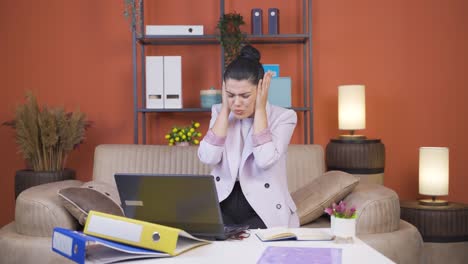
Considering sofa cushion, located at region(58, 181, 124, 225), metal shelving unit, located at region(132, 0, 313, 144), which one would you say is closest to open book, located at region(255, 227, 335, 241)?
sofa cushion, located at region(58, 181, 124, 225)

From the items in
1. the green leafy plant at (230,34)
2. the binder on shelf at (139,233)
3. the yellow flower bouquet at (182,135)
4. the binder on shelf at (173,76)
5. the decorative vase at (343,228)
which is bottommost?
the decorative vase at (343,228)

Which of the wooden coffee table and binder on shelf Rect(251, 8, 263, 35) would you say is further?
binder on shelf Rect(251, 8, 263, 35)

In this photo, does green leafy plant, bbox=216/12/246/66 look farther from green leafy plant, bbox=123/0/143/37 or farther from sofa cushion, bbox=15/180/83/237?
sofa cushion, bbox=15/180/83/237

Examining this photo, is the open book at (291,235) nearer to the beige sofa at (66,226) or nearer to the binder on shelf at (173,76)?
the beige sofa at (66,226)

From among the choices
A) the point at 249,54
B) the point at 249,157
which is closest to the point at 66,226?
the point at 249,157

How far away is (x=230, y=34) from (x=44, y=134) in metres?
1.37

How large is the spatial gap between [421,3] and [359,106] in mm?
1058

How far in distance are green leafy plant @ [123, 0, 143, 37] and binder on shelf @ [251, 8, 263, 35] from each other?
2.54ft

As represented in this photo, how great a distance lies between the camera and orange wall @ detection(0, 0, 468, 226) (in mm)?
4617

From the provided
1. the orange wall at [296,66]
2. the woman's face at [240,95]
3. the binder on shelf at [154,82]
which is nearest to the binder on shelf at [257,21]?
the orange wall at [296,66]

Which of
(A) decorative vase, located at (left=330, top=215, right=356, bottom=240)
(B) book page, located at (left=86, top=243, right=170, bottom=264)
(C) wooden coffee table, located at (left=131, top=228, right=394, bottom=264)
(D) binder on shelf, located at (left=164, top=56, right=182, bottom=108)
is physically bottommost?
(C) wooden coffee table, located at (left=131, top=228, right=394, bottom=264)

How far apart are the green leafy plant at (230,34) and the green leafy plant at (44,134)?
106 centimetres

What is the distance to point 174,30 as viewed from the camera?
4.34 metres

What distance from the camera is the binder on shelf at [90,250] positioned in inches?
62.0
